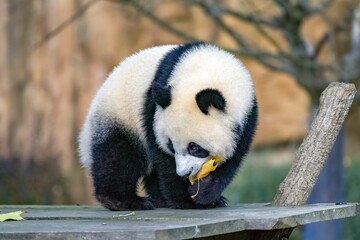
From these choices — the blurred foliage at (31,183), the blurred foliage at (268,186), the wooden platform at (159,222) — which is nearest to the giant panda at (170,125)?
the wooden platform at (159,222)

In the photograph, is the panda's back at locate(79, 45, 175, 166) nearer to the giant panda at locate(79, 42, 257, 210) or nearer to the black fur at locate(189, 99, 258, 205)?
the giant panda at locate(79, 42, 257, 210)

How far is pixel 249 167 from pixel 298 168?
739cm

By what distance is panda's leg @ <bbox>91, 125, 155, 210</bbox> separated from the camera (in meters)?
5.46

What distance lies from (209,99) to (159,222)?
1.16 m

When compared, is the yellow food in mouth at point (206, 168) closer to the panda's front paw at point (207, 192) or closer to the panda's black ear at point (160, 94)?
the panda's front paw at point (207, 192)

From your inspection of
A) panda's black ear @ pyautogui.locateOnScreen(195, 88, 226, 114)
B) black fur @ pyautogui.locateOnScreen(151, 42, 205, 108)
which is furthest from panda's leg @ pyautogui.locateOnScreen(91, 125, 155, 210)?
panda's black ear @ pyautogui.locateOnScreen(195, 88, 226, 114)

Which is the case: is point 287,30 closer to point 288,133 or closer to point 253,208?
point 253,208

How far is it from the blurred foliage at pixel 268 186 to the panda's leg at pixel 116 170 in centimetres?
571

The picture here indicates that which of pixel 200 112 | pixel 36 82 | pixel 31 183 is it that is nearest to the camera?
pixel 200 112

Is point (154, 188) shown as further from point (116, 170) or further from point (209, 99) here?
point (209, 99)

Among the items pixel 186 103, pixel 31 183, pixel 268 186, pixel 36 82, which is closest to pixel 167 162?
pixel 186 103

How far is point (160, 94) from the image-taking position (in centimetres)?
510

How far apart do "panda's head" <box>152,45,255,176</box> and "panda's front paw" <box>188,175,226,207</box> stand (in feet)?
0.47

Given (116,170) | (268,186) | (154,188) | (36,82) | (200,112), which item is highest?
(200,112)
